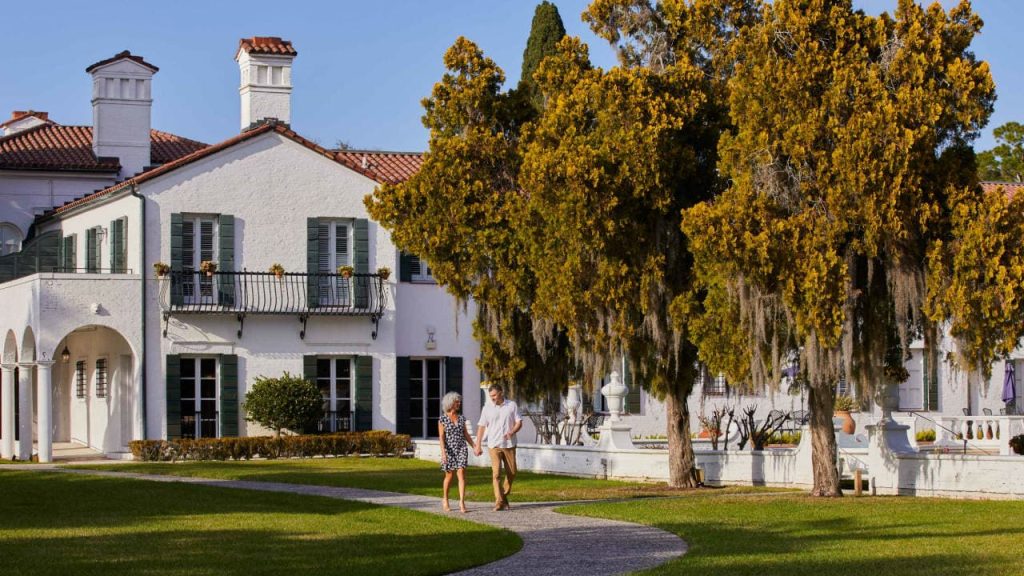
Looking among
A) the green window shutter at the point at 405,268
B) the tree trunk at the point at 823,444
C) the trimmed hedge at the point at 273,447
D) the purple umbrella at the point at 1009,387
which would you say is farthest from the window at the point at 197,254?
the purple umbrella at the point at 1009,387

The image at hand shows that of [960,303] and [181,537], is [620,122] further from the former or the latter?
[181,537]

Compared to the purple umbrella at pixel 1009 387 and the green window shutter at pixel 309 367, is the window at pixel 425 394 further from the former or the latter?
the purple umbrella at pixel 1009 387

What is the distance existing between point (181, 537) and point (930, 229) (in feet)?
33.4

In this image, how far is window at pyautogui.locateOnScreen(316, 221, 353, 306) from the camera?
36188 millimetres

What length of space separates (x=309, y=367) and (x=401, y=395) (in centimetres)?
226

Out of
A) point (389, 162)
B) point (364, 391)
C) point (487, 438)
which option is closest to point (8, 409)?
point (364, 391)

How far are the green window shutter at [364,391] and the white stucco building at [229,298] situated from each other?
0.04 m

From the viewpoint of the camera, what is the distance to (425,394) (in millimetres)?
37656

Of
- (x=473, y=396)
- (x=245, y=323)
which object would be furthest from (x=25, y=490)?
(x=473, y=396)

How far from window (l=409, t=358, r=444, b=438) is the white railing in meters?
11.4

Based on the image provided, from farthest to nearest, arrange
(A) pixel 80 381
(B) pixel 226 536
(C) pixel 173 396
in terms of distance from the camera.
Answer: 1. (A) pixel 80 381
2. (C) pixel 173 396
3. (B) pixel 226 536

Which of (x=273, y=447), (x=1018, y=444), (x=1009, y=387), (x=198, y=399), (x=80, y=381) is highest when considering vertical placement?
(x=80, y=381)

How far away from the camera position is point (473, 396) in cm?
3766

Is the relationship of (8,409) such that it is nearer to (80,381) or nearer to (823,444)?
(80,381)
